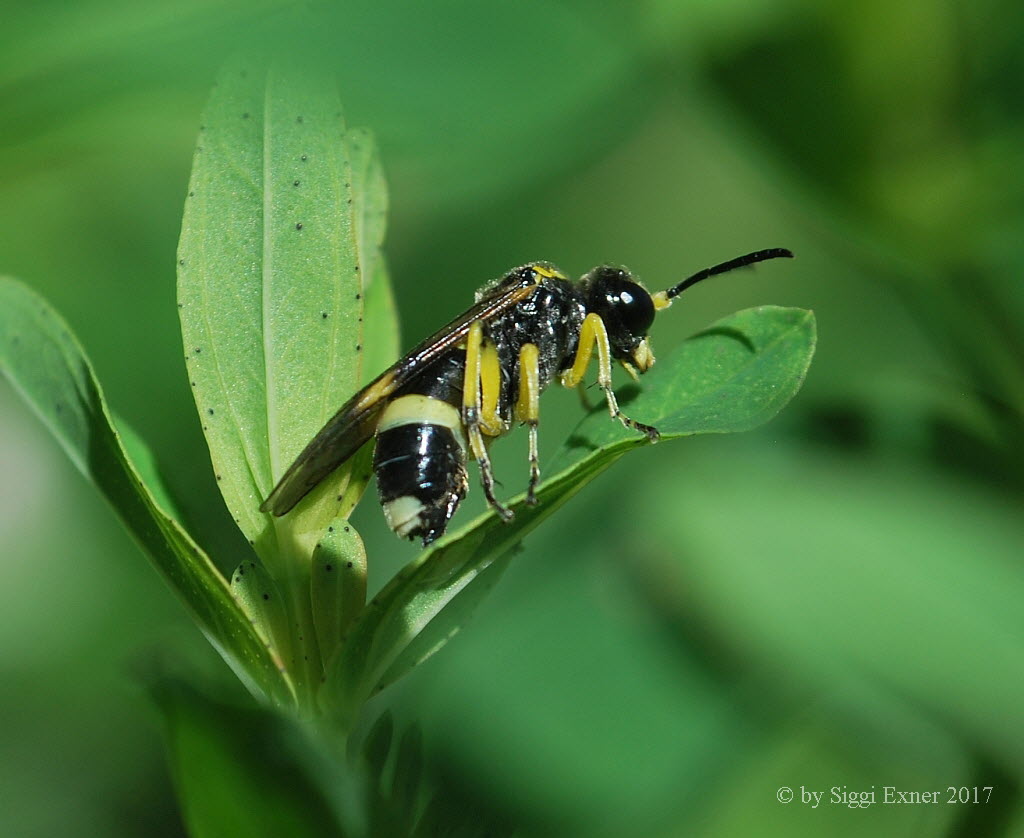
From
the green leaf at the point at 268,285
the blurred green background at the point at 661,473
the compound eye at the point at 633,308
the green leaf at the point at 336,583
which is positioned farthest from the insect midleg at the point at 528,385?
the green leaf at the point at 336,583

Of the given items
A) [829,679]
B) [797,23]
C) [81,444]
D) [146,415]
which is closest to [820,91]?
[797,23]

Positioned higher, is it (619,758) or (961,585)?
(619,758)

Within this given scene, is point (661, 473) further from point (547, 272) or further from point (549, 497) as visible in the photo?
point (549, 497)

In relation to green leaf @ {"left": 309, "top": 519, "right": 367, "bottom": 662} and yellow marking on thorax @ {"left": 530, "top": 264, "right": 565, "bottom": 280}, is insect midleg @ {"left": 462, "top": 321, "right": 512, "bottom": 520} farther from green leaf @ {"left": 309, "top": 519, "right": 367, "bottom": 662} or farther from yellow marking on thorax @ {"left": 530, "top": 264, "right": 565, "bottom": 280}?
green leaf @ {"left": 309, "top": 519, "right": 367, "bottom": 662}

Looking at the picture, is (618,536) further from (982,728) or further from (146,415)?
(146,415)

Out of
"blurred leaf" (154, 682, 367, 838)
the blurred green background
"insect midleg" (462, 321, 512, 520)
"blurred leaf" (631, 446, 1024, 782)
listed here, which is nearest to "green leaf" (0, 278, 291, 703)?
the blurred green background

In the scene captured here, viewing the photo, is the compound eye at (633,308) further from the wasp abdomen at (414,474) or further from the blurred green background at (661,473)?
the wasp abdomen at (414,474)

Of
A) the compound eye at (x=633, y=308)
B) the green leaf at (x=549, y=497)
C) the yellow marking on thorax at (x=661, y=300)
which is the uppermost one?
the green leaf at (x=549, y=497)
